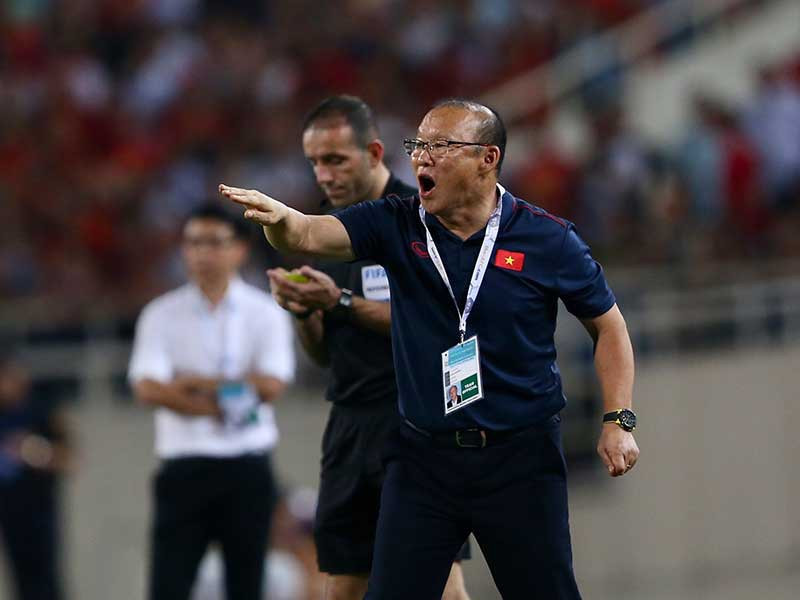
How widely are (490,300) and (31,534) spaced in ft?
20.8

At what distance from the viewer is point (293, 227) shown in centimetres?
551

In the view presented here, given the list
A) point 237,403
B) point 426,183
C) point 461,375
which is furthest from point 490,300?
→ point 237,403

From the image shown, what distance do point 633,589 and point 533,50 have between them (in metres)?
5.33

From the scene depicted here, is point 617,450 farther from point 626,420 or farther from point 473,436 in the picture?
point 473,436

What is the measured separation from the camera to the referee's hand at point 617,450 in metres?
5.65

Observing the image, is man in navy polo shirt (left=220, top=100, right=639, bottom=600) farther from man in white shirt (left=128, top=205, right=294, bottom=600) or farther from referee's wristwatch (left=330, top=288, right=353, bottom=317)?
man in white shirt (left=128, top=205, right=294, bottom=600)

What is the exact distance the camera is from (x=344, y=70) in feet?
50.9

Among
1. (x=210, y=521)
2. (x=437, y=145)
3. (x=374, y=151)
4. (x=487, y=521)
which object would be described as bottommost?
(x=210, y=521)

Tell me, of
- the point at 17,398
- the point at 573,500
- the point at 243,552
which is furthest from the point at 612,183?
the point at 243,552

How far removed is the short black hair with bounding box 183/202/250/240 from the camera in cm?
799

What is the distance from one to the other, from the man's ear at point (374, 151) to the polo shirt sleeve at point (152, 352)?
6.03ft

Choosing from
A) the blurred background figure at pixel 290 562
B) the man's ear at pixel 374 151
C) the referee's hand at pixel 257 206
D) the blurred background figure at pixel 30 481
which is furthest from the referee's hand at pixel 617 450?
the blurred background figure at pixel 30 481

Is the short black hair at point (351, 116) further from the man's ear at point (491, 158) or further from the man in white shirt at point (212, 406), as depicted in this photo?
the man in white shirt at point (212, 406)

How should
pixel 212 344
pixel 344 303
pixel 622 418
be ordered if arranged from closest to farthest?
pixel 622 418 < pixel 344 303 < pixel 212 344
